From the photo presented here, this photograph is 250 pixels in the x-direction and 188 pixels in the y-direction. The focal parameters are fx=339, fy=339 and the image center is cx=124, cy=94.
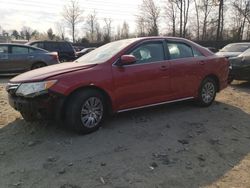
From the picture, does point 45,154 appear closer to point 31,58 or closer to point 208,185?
point 208,185

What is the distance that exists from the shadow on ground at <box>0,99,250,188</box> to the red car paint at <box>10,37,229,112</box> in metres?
0.46

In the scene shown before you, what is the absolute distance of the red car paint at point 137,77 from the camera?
533cm

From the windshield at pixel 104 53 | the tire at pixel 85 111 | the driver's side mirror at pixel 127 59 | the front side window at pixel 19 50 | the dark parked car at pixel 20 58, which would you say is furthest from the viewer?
the front side window at pixel 19 50

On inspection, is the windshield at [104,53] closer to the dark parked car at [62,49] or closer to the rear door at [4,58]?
the rear door at [4,58]

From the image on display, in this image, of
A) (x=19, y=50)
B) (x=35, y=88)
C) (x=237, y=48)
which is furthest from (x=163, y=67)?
(x=237, y=48)

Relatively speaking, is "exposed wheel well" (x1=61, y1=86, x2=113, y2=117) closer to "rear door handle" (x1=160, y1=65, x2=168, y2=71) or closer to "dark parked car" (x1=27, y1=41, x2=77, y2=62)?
"rear door handle" (x1=160, y1=65, x2=168, y2=71)

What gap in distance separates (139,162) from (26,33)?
258ft

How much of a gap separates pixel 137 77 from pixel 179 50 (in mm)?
1451

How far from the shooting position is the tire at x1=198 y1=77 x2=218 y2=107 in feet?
23.9

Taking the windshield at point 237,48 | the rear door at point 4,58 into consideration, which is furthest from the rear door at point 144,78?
the windshield at point 237,48

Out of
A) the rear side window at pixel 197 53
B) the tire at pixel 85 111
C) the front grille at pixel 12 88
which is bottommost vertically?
the tire at pixel 85 111

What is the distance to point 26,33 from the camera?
3083 inches

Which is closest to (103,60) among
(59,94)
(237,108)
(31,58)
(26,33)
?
(59,94)

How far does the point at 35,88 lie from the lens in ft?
16.9
